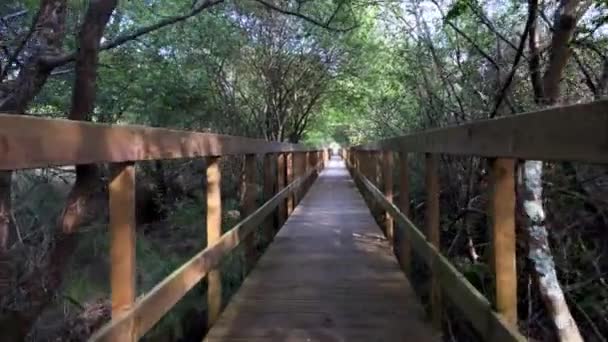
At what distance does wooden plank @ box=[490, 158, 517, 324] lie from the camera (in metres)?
1.93

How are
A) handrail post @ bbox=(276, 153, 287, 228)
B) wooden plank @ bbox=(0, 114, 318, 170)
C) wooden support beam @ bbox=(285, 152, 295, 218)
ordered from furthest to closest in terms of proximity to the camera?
1. wooden support beam @ bbox=(285, 152, 295, 218)
2. handrail post @ bbox=(276, 153, 287, 228)
3. wooden plank @ bbox=(0, 114, 318, 170)

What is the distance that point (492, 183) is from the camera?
2020mm

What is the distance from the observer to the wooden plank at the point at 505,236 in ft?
6.33

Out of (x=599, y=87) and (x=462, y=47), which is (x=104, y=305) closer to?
(x=599, y=87)

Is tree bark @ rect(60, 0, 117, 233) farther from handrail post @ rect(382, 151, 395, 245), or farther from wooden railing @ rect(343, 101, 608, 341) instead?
wooden railing @ rect(343, 101, 608, 341)

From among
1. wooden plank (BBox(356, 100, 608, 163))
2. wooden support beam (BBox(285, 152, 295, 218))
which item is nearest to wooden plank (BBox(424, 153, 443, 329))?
wooden plank (BBox(356, 100, 608, 163))

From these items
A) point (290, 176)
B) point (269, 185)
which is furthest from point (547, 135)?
point (290, 176)

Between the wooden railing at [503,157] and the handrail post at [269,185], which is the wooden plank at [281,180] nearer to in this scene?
the handrail post at [269,185]

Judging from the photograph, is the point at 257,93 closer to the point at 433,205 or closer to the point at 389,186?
the point at 389,186

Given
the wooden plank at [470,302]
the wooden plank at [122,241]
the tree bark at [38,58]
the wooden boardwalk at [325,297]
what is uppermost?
the tree bark at [38,58]

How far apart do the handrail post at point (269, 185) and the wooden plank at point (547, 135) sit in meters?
4.67

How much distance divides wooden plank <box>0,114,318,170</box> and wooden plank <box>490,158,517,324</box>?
1200mm

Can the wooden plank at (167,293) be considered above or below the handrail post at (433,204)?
below

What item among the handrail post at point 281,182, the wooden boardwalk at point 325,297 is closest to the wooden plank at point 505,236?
the wooden boardwalk at point 325,297
